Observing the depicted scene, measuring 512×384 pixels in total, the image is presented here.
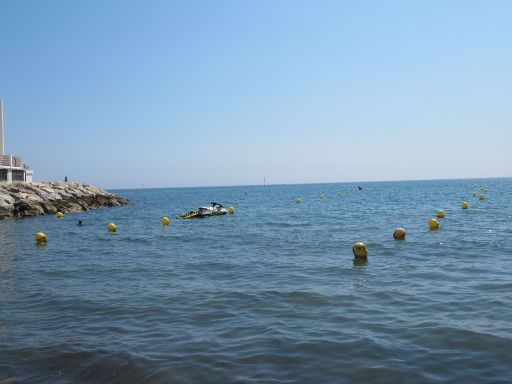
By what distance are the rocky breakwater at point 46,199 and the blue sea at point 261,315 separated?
23768 millimetres

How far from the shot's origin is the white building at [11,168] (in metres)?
47.6

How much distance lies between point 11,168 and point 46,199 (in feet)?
16.5

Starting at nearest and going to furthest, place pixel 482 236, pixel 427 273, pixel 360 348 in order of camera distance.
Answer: pixel 360 348, pixel 427 273, pixel 482 236

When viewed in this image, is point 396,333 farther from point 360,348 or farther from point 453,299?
point 453,299

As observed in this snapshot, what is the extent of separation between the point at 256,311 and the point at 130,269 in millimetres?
7199

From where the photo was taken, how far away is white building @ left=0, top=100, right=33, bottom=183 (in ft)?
156

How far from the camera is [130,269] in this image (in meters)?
16.1

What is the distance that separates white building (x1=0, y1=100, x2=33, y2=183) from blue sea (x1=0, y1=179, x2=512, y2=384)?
3134cm

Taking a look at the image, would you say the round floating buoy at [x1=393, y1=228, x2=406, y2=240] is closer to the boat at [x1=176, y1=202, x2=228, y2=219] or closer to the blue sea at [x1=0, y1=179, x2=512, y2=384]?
the blue sea at [x1=0, y1=179, x2=512, y2=384]

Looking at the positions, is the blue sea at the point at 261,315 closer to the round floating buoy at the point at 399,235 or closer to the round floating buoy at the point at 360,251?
the round floating buoy at the point at 360,251

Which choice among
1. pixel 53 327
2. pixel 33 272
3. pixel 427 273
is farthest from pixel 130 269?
pixel 427 273

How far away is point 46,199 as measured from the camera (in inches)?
1864

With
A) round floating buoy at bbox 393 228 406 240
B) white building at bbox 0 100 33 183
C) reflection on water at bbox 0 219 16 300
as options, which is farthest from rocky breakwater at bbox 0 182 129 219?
round floating buoy at bbox 393 228 406 240

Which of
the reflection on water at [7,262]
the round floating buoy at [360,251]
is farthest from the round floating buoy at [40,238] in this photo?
the round floating buoy at [360,251]
